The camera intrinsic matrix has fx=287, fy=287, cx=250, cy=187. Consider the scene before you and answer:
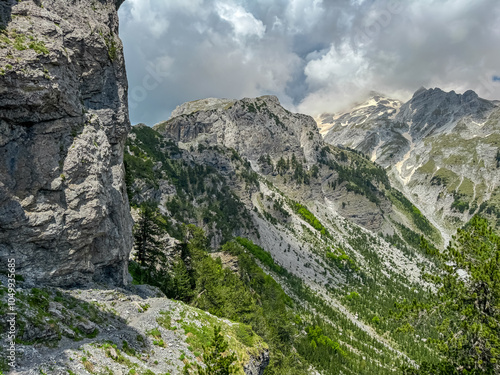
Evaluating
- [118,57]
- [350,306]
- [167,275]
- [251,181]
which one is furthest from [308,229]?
[118,57]

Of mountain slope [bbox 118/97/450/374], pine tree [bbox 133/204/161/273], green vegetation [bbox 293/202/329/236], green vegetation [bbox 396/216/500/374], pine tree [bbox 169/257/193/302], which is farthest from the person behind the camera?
green vegetation [bbox 293/202/329/236]

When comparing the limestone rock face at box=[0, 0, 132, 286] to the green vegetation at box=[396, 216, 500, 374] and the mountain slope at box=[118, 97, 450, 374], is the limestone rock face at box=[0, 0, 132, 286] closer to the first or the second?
the mountain slope at box=[118, 97, 450, 374]

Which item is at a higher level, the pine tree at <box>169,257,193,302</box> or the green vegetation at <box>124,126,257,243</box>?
the green vegetation at <box>124,126,257,243</box>

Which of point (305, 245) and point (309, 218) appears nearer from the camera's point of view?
point (305, 245)

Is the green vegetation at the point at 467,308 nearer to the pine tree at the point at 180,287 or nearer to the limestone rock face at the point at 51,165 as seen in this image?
A: the limestone rock face at the point at 51,165

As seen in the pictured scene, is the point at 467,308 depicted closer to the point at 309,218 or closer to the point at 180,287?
the point at 180,287

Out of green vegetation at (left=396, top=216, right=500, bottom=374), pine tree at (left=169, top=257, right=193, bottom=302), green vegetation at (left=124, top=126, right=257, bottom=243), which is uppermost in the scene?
green vegetation at (left=124, top=126, right=257, bottom=243)

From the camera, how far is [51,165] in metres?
24.0

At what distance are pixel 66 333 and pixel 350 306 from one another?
103 meters

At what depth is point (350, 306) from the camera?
4040 inches

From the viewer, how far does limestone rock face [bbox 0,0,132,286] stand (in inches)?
847

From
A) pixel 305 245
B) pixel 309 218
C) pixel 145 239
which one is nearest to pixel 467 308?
pixel 145 239

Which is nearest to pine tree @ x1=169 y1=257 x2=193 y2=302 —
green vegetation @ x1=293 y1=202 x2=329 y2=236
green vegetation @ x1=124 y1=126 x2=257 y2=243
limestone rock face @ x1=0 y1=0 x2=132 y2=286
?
limestone rock face @ x1=0 y1=0 x2=132 y2=286

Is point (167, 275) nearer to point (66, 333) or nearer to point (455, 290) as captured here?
Result: point (66, 333)
